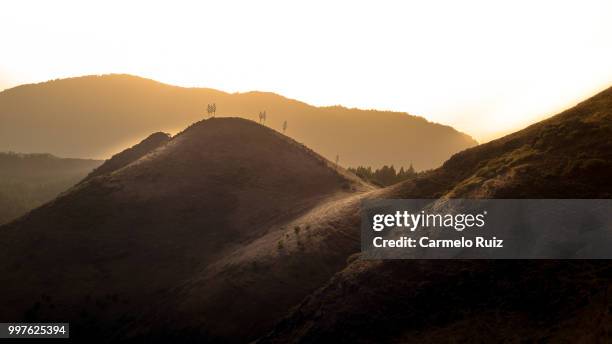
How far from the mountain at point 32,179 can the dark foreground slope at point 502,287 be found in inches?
2807

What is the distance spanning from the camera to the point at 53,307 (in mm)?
30703

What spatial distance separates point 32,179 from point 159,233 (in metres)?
102

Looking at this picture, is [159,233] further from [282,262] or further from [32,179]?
[32,179]

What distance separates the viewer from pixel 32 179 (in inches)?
4749

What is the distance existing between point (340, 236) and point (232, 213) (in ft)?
55.7

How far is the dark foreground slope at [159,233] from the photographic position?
95.5 feet

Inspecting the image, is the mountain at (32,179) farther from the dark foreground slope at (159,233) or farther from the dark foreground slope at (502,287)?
the dark foreground slope at (502,287)

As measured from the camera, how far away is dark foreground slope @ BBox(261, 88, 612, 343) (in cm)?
1455

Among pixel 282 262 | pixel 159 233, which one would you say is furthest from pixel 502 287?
pixel 159 233

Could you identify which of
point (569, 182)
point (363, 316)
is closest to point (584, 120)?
point (569, 182)

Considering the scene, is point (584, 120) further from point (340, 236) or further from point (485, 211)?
point (340, 236)

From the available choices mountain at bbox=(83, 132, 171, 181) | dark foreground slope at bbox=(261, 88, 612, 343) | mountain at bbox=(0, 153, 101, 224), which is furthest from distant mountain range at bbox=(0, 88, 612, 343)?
mountain at bbox=(0, 153, 101, 224)

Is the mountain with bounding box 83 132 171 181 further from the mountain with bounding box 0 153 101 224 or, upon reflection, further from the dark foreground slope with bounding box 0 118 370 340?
the mountain with bounding box 0 153 101 224

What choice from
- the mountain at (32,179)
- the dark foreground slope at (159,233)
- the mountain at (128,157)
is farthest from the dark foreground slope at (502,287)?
the mountain at (32,179)
